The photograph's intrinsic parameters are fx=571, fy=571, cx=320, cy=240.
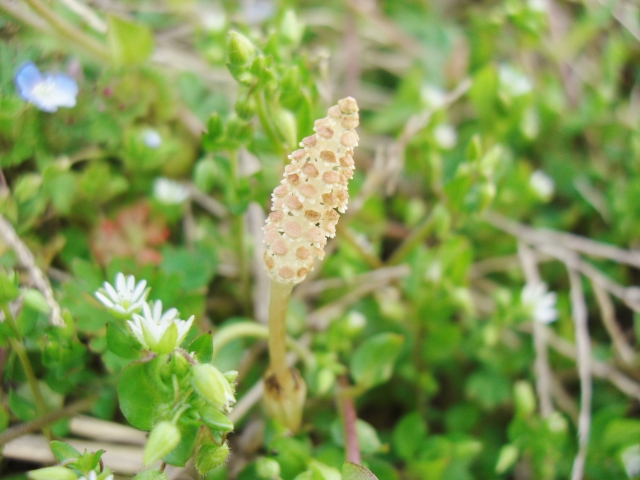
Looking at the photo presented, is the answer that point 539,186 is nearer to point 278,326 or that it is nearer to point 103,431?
point 278,326

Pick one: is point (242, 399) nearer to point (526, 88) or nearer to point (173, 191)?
point (173, 191)

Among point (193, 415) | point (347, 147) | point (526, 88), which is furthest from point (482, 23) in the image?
point (193, 415)

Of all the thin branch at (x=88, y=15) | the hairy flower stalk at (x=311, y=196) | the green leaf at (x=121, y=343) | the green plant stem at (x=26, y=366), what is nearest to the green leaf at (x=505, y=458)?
the hairy flower stalk at (x=311, y=196)

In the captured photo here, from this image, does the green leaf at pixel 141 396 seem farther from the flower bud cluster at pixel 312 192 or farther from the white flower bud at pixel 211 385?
the flower bud cluster at pixel 312 192

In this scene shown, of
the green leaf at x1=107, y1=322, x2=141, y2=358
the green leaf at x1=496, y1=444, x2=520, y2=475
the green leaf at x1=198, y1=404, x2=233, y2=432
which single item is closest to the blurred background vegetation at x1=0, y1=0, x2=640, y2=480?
the green leaf at x1=496, y1=444, x2=520, y2=475

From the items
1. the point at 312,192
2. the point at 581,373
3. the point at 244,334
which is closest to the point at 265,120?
the point at 312,192

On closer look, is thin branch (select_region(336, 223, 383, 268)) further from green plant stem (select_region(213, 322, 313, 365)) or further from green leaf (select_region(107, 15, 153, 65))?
green leaf (select_region(107, 15, 153, 65))
